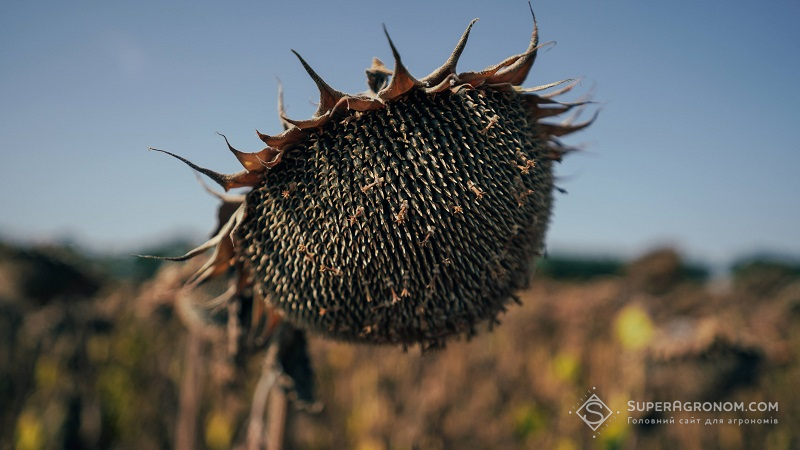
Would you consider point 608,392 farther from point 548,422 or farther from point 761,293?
point 761,293

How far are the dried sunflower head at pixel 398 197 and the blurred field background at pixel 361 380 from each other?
1.72 metres

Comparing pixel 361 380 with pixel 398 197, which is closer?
pixel 398 197

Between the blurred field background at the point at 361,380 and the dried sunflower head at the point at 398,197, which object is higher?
the dried sunflower head at the point at 398,197

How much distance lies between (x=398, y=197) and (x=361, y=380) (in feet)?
20.8

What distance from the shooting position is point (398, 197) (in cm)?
171

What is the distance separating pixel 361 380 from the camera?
754 centimetres

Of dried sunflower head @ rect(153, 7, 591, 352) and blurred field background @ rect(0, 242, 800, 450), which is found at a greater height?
dried sunflower head @ rect(153, 7, 591, 352)

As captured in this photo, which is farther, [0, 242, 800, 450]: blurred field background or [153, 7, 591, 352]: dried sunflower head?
[0, 242, 800, 450]: blurred field background

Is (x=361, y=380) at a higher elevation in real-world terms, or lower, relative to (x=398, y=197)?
lower

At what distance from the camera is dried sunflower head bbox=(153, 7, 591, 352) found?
1724mm

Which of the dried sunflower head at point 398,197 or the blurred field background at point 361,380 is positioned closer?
the dried sunflower head at point 398,197

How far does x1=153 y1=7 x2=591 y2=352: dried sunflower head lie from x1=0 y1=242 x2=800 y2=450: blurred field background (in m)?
1.72

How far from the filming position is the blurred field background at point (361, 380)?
199 inches

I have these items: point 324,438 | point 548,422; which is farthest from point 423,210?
point 548,422
